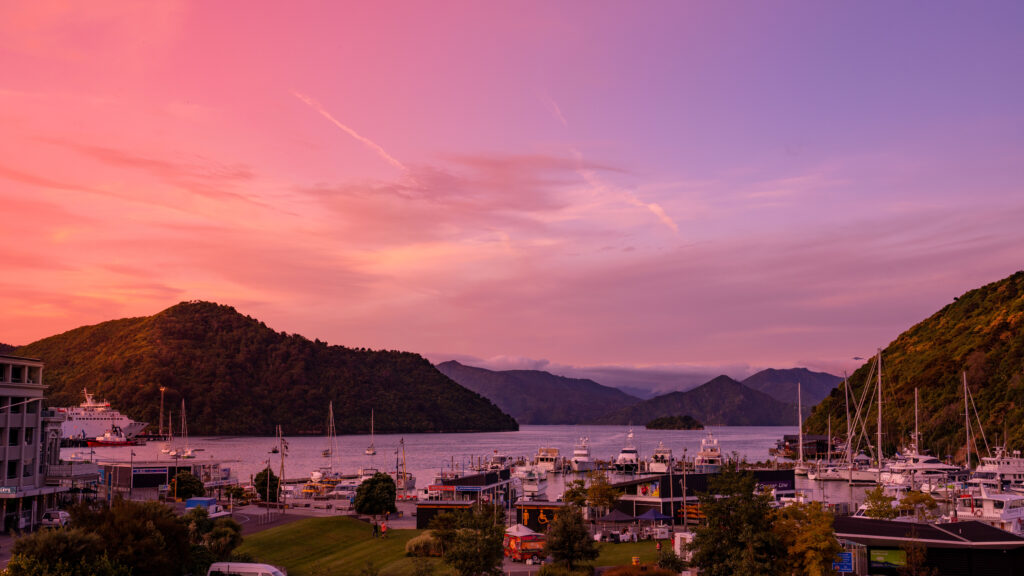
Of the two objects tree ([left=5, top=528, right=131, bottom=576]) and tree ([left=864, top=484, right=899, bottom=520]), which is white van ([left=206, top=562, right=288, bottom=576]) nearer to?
tree ([left=5, top=528, right=131, bottom=576])

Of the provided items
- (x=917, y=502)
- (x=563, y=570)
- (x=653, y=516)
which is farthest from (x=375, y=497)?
(x=917, y=502)

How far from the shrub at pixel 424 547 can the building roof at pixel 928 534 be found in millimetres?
24226

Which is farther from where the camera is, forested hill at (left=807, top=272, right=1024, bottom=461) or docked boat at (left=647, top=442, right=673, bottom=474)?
docked boat at (left=647, top=442, right=673, bottom=474)

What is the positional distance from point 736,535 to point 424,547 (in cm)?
2208

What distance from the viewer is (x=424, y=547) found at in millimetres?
54188

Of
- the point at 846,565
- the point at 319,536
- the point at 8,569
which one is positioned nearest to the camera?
the point at 8,569

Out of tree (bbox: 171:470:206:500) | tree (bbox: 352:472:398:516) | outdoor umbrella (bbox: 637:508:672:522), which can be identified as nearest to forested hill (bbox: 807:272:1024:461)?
outdoor umbrella (bbox: 637:508:672:522)

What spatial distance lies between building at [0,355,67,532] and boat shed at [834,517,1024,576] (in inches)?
2209

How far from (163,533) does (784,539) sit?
30.2 m

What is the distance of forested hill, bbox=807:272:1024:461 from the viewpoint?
147 m

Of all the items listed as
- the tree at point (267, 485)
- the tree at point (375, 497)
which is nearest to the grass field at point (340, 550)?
the tree at point (375, 497)

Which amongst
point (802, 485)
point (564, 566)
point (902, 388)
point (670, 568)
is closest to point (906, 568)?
point (670, 568)

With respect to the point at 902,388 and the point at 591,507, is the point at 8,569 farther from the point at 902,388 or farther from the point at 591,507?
the point at 902,388

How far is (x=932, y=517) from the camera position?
74.9 meters
